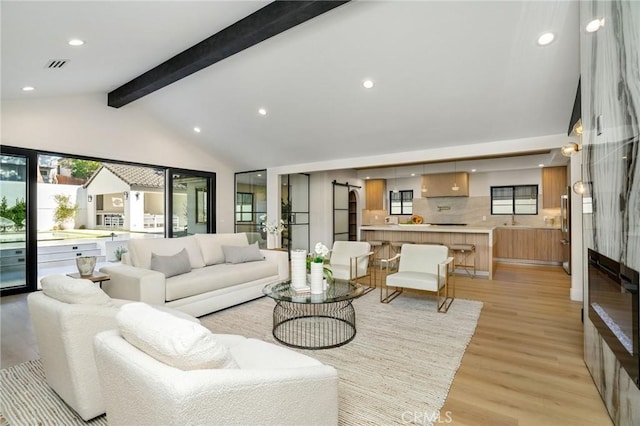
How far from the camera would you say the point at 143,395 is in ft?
3.60

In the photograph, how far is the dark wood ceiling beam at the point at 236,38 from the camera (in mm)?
2985

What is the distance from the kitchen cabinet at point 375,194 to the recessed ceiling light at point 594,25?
25.2ft

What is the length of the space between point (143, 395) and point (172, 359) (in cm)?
15

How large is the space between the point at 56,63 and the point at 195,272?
2.98 m

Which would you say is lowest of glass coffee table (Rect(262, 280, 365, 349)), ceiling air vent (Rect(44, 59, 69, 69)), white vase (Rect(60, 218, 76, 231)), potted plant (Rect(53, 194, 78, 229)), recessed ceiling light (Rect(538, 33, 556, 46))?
glass coffee table (Rect(262, 280, 365, 349))

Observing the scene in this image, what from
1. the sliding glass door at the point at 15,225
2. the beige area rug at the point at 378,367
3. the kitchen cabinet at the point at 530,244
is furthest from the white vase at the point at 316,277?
the kitchen cabinet at the point at 530,244

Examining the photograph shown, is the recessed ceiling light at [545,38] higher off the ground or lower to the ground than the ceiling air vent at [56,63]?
lower

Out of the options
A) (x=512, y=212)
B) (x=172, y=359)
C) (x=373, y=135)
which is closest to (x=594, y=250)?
Answer: (x=172, y=359)

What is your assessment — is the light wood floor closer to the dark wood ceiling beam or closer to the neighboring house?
the dark wood ceiling beam

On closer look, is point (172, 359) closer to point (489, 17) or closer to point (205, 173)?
point (489, 17)

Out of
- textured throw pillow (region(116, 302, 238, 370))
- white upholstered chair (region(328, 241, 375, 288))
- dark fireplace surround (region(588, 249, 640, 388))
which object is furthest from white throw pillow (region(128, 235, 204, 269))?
dark fireplace surround (region(588, 249, 640, 388))

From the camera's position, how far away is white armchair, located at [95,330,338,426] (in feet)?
3.31

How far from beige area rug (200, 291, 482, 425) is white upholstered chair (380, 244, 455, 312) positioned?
0.18 m

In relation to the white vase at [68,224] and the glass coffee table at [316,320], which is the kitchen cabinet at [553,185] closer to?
the glass coffee table at [316,320]
